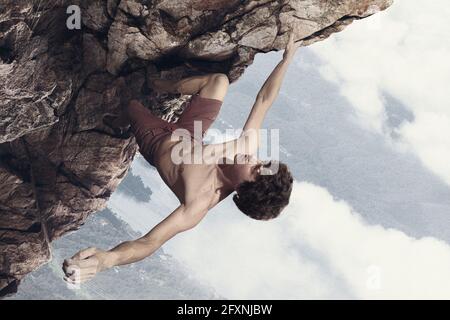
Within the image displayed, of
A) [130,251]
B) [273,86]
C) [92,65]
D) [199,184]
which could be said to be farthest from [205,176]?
[92,65]

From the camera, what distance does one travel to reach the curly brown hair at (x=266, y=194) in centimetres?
1003

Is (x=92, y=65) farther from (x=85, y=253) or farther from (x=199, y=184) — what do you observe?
(x=85, y=253)

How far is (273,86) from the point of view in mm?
11391

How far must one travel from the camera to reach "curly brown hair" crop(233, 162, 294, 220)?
1003 centimetres

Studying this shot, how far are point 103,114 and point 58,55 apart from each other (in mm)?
2112

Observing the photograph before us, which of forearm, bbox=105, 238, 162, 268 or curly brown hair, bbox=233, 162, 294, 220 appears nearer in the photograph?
Result: forearm, bbox=105, 238, 162, 268

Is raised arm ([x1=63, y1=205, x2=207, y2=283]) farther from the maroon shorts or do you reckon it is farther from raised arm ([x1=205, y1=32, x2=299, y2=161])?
the maroon shorts

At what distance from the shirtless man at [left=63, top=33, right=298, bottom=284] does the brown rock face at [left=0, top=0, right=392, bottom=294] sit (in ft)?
5.88

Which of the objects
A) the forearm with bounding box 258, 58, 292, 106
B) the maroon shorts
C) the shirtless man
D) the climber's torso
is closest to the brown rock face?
the shirtless man

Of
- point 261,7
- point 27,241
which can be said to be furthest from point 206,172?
point 27,241

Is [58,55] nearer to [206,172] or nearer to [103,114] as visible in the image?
[103,114]

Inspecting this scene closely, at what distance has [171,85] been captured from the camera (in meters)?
13.8

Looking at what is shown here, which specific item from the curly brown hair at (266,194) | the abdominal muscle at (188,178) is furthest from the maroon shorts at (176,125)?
the curly brown hair at (266,194)

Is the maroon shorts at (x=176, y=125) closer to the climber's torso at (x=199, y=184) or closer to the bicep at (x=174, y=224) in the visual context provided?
the climber's torso at (x=199, y=184)
